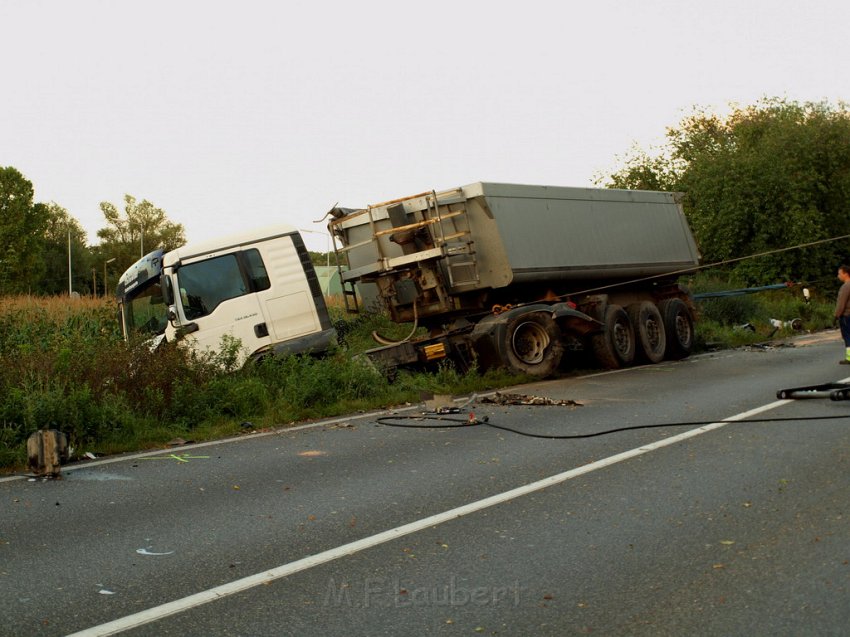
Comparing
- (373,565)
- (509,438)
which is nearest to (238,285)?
(509,438)

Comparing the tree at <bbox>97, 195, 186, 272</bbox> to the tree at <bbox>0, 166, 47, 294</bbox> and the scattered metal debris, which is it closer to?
the tree at <bbox>0, 166, 47, 294</bbox>

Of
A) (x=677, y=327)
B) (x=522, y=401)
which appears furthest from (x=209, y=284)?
(x=677, y=327)

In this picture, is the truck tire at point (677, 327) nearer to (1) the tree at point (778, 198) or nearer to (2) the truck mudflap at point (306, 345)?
(2) the truck mudflap at point (306, 345)

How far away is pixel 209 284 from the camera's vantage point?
1437cm

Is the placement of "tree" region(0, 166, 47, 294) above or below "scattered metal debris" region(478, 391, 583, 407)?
above

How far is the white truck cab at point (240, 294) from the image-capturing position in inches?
563

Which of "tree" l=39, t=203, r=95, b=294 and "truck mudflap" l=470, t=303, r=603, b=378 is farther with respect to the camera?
"tree" l=39, t=203, r=95, b=294

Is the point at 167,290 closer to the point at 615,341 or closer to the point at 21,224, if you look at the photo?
the point at 615,341

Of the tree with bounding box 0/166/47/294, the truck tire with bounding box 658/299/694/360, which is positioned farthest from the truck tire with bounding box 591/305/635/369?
the tree with bounding box 0/166/47/294

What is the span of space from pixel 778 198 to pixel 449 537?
132 ft

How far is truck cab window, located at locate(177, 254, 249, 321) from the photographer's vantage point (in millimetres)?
14312

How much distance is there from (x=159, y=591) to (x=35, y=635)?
0.72 meters

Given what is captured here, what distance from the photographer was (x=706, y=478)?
7.23 meters

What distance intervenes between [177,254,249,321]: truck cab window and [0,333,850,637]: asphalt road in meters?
4.81
